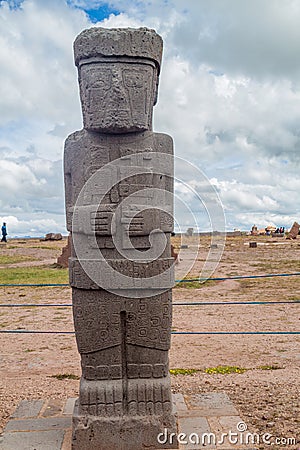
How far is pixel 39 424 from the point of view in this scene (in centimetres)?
452

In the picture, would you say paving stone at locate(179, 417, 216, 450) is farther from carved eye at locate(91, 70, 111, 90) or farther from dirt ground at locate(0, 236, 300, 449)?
carved eye at locate(91, 70, 111, 90)

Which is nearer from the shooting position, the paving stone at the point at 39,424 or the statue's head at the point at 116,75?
the statue's head at the point at 116,75

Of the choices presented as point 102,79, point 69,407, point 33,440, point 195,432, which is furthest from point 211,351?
point 102,79

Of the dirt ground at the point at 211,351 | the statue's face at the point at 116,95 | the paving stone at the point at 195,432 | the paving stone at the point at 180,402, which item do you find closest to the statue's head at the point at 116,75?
the statue's face at the point at 116,95

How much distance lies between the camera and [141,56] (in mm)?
3898

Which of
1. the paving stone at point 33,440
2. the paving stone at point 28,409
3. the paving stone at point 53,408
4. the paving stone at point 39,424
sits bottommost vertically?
the paving stone at point 33,440

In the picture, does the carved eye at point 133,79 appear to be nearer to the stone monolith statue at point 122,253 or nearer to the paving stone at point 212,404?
the stone monolith statue at point 122,253

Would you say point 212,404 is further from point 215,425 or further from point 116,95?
point 116,95

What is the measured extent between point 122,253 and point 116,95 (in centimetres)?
126

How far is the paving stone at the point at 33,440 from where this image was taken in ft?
13.4

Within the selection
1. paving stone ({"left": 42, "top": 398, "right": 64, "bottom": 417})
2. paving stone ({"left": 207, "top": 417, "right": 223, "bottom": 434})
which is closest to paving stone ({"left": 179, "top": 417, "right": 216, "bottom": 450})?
paving stone ({"left": 207, "top": 417, "right": 223, "bottom": 434})

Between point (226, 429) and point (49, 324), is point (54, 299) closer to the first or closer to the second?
point (49, 324)

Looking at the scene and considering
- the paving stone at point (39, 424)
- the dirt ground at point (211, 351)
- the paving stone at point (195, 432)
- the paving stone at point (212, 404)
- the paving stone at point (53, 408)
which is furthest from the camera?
the dirt ground at point (211, 351)

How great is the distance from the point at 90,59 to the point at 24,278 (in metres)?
12.5
